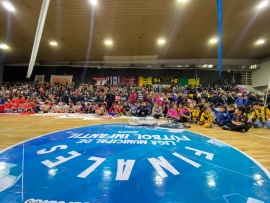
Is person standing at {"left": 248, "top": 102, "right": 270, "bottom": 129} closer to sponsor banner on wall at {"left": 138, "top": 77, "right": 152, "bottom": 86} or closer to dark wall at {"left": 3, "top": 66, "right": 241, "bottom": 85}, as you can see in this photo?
dark wall at {"left": 3, "top": 66, "right": 241, "bottom": 85}

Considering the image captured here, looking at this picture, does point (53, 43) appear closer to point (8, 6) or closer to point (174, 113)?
point (8, 6)

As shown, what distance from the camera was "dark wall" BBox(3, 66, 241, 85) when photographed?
14.0 metres

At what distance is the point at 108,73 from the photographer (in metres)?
14.5

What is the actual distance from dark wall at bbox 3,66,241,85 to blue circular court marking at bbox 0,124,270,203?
1212 centimetres

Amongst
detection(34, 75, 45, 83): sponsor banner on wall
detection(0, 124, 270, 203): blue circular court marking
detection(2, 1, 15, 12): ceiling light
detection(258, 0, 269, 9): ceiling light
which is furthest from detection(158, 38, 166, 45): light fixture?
Result: detection(34, 75, 45, 83): sponsor banner on wall

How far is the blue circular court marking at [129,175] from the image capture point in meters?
1.31

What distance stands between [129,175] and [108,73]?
13.5m

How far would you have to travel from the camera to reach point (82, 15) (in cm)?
686

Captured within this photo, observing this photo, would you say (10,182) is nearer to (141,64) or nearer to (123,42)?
(123,42)

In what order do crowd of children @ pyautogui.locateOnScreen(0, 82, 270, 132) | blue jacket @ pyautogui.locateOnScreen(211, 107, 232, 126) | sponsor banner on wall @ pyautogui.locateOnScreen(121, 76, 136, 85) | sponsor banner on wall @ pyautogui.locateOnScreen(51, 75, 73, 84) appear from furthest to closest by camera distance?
sponsor banner on wall @ pyautogui.locateOnScreen(51, 75, 73, 84), sponsor banner on wall @ pyautogui.locateOnScreen(121, 76, 136, 85), crowd of children @ pyautogui.locateOnScreen(0, 82, 270, 132), blue jacket @ pyautogui.locateOnScreen(211, 107, 232, 126)

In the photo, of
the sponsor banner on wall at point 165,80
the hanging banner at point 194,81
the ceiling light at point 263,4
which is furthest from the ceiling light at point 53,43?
the hanging banner at point 194,81

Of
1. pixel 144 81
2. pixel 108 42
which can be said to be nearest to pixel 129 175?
pixel 108 42

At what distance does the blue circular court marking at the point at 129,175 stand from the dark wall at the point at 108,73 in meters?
12.1

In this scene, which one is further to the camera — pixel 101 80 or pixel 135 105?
pixel 101 80
